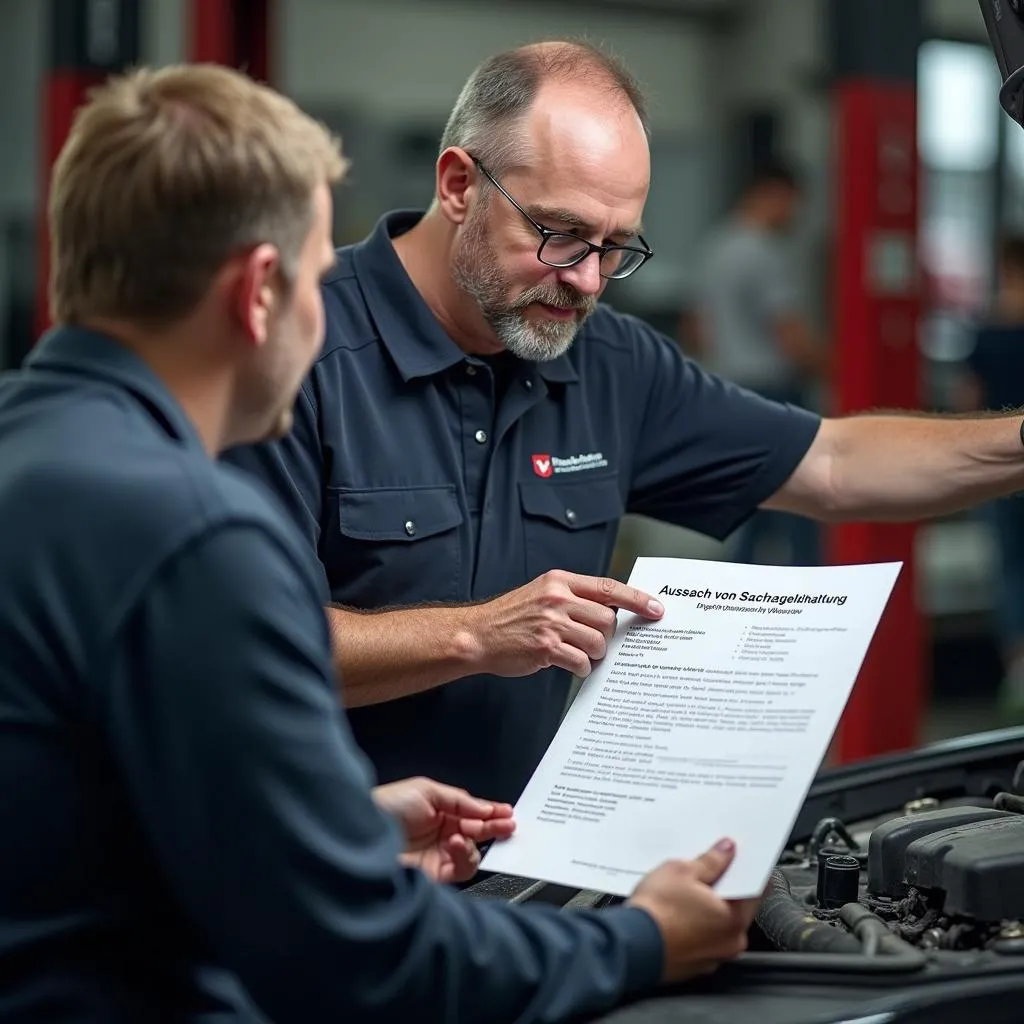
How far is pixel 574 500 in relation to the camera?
2094 millimetres

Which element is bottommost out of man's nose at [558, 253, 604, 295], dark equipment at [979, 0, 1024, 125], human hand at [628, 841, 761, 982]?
human hand at [628, 841, 761, 982]

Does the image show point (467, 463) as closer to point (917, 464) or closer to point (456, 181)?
point (456, 181)

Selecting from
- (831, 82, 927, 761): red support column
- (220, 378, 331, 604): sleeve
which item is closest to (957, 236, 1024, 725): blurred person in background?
(831, 82, 927, 761): red support column

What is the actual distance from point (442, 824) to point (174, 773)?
492 millimetres

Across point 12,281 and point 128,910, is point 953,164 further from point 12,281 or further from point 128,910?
point 128,910

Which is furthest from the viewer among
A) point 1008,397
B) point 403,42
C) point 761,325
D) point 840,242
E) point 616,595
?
point 403,42

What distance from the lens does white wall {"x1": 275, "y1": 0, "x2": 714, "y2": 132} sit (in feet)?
29.2

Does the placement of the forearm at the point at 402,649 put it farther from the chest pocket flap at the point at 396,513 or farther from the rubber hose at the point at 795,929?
the rubber hose at the point at 795,929

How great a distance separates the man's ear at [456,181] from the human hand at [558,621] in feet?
1.78

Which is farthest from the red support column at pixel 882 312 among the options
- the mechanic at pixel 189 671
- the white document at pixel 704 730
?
the mechanic at pixel 189 671

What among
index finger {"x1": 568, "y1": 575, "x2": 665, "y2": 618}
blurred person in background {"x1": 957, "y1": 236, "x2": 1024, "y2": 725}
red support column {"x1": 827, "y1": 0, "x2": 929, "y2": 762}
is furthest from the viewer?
blurred person in background {"x1": 957, "y1": 236, "x2": 1024, "y2": 725}

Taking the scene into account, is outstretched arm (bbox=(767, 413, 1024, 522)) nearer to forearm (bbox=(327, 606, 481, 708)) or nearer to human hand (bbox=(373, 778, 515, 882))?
forearm (bbox=(327, 606, 481, 708))

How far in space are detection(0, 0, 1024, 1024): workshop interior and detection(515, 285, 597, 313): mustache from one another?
1.59 ft

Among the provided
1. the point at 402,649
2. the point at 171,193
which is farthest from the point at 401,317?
the point at 171,193
